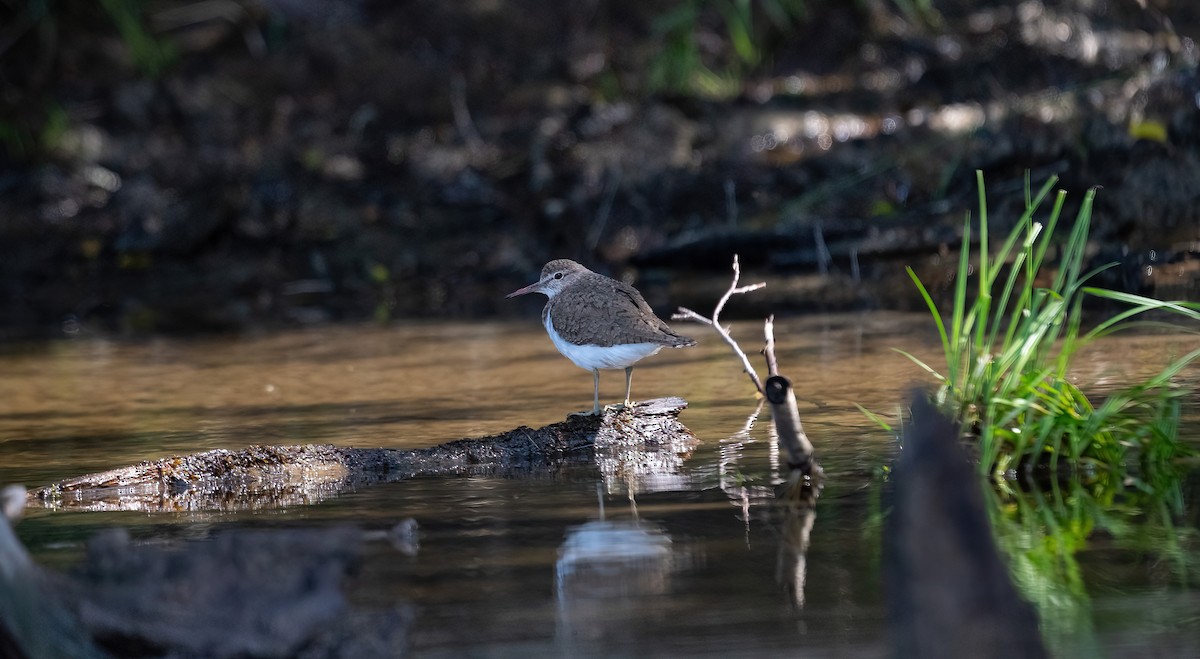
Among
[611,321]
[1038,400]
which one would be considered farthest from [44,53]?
[1038,400]

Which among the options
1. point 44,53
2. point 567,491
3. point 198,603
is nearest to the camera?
point 198,603

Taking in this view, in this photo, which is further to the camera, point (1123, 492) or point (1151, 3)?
point (1151, 3)

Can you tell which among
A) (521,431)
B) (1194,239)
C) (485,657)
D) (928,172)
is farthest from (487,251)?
(485,657)

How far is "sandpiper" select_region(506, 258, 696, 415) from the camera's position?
5.91 meters

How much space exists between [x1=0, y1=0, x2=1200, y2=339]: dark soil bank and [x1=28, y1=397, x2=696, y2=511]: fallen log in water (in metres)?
4.75

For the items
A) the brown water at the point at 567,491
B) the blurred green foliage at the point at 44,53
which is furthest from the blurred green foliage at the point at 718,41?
the blurred green foliage at the point at 44,53

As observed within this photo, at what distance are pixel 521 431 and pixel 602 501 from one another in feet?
2.59

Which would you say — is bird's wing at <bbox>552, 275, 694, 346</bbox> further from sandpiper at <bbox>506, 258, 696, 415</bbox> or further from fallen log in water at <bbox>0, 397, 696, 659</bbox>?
fallen log in water at <bbox>0, 397, 696, 659</bbox>

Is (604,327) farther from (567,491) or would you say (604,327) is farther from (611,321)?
(567,491)

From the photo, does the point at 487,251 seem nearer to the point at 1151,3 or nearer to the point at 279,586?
the point at 1151,3

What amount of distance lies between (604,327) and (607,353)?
0.12 metres

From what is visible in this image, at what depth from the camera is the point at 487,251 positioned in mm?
12703

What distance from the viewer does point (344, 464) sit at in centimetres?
553

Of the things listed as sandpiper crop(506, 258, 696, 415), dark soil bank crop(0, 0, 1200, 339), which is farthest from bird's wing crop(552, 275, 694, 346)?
dark soil bank crop(0, 0, 1200, 339)
